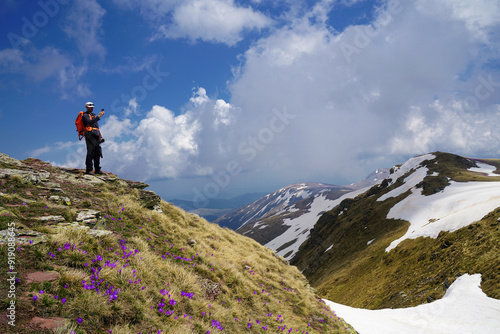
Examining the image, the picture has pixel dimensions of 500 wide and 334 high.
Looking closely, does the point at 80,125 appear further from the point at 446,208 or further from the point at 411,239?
the point at 446,208

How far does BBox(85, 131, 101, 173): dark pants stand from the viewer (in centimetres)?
1485

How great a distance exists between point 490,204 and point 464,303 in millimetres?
25728

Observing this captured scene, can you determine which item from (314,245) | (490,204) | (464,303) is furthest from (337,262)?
(464,303)

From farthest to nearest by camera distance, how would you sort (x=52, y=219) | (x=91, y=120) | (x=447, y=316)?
(x=447, y=316)
(x=91, y=120)
(x=52, y=219)

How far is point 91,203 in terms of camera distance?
11297 millimetres

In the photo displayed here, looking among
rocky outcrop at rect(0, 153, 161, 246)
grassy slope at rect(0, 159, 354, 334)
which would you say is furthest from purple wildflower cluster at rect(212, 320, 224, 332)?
rocky outcrop at rect(0, 153, 161, 246)

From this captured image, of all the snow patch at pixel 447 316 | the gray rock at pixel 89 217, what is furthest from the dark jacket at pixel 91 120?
the snow patch at pixel 447 316

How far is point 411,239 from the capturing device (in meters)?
42.8

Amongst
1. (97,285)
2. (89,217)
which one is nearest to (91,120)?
(89,217)

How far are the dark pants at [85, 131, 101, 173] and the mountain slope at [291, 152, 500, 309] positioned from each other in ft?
105

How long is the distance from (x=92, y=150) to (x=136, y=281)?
40.1ft

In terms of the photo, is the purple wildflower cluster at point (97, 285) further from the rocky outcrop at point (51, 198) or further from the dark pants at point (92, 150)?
the dark pants at point (92, 150)

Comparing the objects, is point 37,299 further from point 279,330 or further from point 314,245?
point 314,245

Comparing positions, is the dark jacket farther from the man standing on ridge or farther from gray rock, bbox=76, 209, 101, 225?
gray rock, bbox=76, 209, 101, 225
